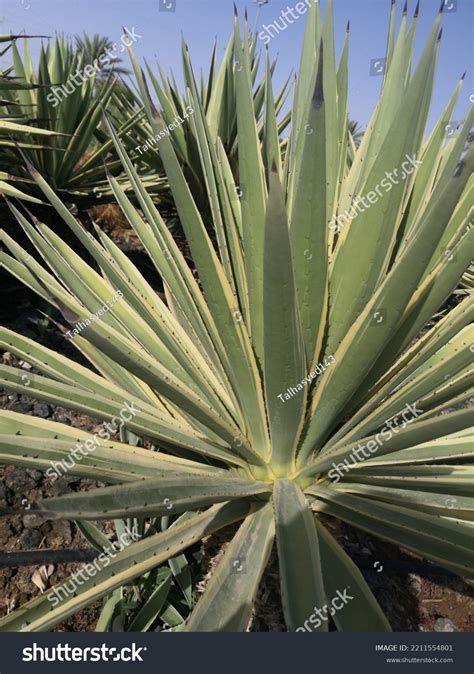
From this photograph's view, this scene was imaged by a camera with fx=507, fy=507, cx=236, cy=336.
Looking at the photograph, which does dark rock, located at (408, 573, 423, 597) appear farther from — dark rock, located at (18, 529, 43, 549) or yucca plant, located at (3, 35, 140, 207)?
yucca plant, located at (3, 35, 140, 207)

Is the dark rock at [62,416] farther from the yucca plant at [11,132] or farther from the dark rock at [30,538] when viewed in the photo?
the yucca plant at [11,132]

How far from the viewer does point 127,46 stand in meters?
1.47

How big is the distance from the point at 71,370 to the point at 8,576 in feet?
2.65

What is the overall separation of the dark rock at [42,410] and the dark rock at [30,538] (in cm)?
62

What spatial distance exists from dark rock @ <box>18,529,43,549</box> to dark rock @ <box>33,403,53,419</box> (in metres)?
0.62

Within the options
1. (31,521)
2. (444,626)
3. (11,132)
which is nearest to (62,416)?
(31,521)

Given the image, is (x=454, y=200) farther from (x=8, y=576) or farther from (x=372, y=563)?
(x=8, y=576)

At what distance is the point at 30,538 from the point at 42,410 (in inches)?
27.4

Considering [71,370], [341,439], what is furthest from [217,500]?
[71,370]

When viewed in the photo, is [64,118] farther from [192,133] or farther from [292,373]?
[292,373]

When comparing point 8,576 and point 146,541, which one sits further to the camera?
point 8,576

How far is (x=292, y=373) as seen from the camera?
105cm

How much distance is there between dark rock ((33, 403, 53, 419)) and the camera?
2.31 m

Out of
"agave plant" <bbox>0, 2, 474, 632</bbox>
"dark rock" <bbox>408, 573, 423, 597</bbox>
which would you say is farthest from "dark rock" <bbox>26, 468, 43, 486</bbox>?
"dark rock" <bbox>408, 573, 423, 597</bbox>
